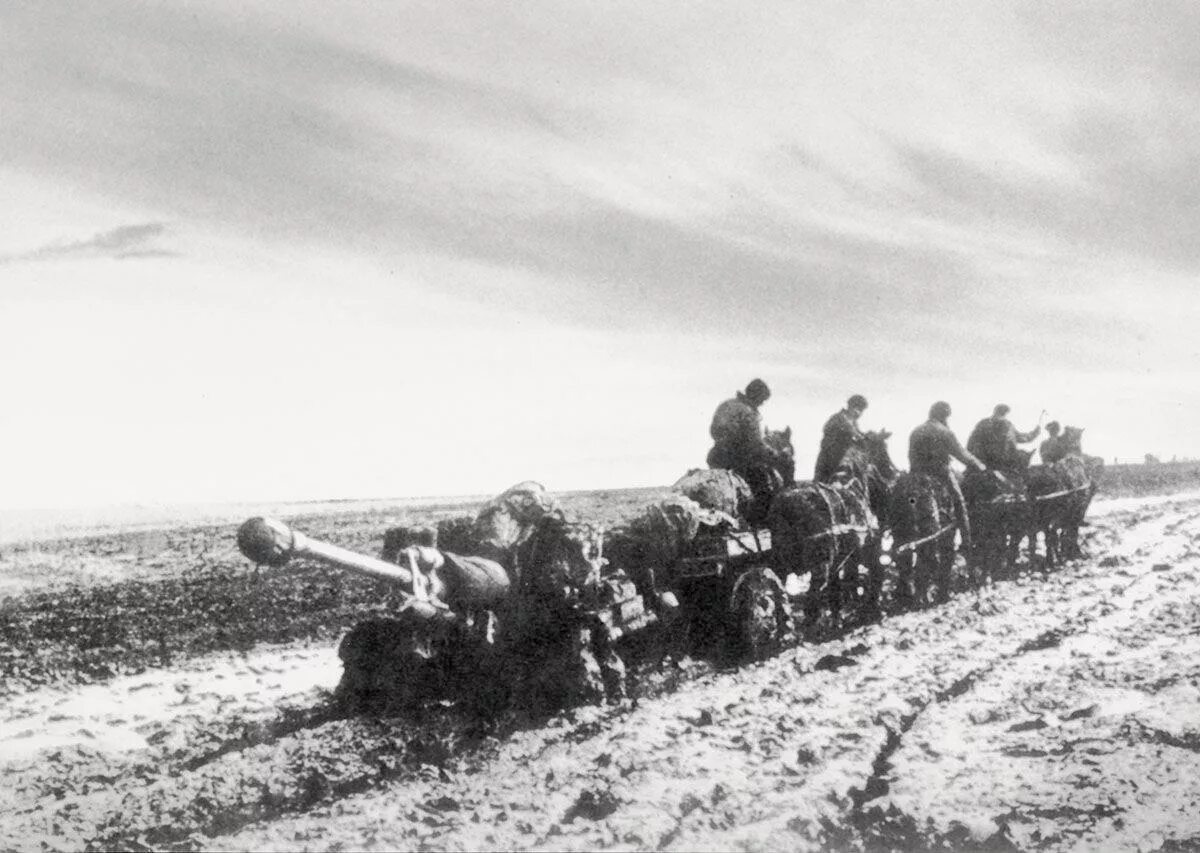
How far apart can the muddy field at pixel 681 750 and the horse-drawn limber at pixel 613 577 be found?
0.37m

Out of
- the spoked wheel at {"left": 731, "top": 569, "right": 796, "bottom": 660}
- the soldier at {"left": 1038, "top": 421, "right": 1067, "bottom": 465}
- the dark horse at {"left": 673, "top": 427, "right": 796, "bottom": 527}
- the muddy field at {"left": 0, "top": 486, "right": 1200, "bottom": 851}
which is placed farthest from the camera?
the soldier at {"left": 1038, "top": 421, "right": 1067, "bottom": 465}

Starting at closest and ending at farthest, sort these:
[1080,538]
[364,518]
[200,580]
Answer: [200,580]
[1080,538]
[364,518]

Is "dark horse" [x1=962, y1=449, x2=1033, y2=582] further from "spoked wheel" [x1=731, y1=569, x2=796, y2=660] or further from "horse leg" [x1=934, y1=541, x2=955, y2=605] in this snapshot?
"spoked wheel" [x1=731, y1=569, x2=796, y2=660]

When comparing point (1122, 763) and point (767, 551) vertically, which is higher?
point (767, 551)

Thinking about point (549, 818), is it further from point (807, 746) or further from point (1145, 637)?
point (1145, 637)

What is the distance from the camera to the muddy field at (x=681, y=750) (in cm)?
496

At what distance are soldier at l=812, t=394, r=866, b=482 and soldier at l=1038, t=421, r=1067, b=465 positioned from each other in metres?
7.21

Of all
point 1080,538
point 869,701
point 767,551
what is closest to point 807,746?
point 869,701

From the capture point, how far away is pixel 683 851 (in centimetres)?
473

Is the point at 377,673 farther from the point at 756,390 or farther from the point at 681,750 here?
the point at 756,390

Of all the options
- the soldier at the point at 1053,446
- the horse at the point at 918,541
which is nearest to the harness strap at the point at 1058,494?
the soldier at the point at 1053,446

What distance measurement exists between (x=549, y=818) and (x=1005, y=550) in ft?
38.1

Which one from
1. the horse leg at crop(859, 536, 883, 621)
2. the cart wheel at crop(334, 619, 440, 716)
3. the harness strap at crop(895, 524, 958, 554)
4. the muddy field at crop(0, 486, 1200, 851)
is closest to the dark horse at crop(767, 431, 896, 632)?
the horse leg at crop(859, 536, 883, 621)

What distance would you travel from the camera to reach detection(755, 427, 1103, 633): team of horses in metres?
10.4
